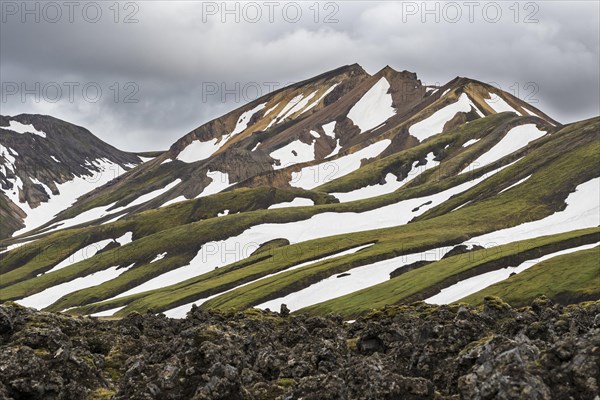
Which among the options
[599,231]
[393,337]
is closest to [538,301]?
[393,337]

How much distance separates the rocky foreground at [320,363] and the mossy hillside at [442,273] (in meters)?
69.5

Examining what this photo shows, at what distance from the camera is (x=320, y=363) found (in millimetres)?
35625

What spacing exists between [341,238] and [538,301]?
133676 mm

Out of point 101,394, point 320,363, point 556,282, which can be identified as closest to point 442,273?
point 556,282

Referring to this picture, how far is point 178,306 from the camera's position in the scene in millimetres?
154500

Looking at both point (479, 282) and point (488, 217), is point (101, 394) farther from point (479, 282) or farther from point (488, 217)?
point (488, 217)

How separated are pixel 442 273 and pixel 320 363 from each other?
98.4 metres

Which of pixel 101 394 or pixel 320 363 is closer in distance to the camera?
pixel 101 394

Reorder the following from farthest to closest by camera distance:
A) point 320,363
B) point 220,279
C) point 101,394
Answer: point 220,279, point 320,363, point 101,394

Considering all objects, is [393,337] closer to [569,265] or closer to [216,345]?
[216,345]

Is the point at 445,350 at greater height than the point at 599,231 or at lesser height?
lesser

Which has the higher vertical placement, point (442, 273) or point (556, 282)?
point (442, 273)

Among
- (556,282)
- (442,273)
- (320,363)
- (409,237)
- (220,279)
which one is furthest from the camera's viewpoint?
(409,237)

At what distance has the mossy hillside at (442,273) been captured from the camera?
121 metres
